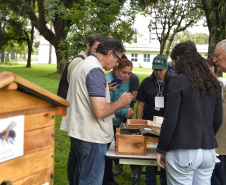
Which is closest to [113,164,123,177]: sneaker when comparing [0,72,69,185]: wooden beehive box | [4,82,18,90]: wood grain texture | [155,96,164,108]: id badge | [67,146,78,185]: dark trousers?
[67,146,78,185]: dark trousers

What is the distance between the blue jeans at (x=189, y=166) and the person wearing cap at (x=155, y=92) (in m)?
1.45

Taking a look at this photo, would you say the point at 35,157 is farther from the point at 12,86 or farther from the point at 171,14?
the point at 171,14

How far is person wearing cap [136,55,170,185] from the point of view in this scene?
3.95m

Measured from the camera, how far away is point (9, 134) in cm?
188

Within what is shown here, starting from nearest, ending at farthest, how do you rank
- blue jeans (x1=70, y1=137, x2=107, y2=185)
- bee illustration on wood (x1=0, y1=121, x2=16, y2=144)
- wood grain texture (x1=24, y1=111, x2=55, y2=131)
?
1. bee illustration on wood (x1=0, y1=121, x2=16, y2=144)
2. wood grain texture (x1=24, y1=111, x2=55, y2=131)
3. blue jeans (x1=70, y1=137, x2=107, y2=185)

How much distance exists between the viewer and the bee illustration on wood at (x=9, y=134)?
1.84m

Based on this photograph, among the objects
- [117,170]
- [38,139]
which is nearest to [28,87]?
[38,139]

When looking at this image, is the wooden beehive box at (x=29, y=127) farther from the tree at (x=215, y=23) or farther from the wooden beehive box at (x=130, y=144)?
the tree at (x=215, y=23)

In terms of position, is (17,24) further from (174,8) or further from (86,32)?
(86,32)

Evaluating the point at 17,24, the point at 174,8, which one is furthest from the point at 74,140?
the point at 17,24

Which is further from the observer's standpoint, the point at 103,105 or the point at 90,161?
the point at 90,161

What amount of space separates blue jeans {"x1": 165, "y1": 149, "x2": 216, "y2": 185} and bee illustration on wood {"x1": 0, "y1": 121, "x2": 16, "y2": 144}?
119 centimetres

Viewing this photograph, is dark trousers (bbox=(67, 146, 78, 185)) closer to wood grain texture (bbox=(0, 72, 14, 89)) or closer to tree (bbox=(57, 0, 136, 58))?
wood grain texture (bbox=(0, 72, 14, 89))

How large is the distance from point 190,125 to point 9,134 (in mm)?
1293
